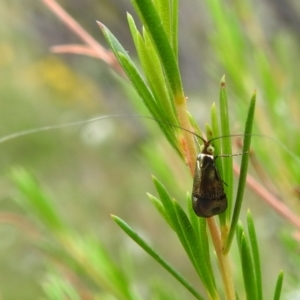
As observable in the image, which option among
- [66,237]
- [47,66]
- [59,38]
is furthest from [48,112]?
[66,237]

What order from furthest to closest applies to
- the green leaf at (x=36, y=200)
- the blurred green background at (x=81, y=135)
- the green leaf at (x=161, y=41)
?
1. the blurred green background at (x=81, y=135)
2. the green leaf at (x=36, y=200)
3. the green leaf at (x=161, y=41)

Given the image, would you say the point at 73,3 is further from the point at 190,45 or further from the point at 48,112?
the point at 48,112

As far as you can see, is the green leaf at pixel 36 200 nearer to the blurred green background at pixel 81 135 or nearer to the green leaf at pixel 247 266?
the green leaf at pixel 247 266

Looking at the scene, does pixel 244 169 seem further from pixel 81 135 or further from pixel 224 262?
pixel 81 135

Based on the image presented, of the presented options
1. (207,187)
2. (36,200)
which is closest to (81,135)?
(36,200)

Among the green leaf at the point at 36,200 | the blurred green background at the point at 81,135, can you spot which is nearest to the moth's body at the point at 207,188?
the green leaf at the point at 36,200

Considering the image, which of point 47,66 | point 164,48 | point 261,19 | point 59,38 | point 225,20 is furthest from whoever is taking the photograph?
point 47,66
